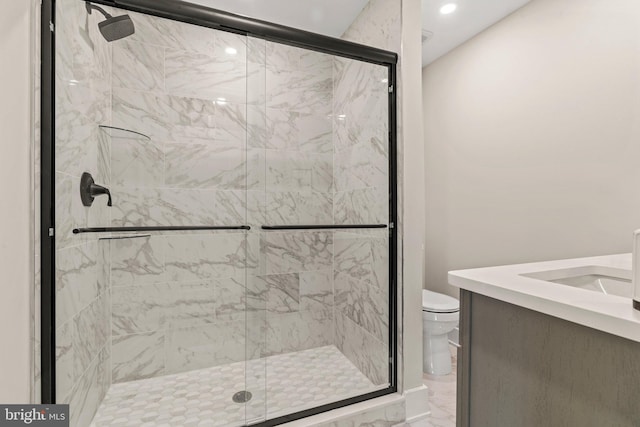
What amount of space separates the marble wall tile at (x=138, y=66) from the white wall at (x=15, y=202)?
0.98 meters

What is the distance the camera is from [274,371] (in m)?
1.91

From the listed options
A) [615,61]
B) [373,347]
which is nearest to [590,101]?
[615,61]

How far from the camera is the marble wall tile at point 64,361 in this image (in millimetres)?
1101

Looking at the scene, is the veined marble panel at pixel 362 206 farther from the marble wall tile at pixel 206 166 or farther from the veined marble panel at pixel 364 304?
the marble wall tile at pixel 206 166

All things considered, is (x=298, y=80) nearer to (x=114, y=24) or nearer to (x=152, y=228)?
(x=114, y=24)

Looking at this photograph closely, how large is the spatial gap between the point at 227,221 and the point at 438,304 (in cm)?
161

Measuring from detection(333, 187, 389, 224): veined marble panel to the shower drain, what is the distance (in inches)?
45.2

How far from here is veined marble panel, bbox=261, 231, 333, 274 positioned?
6.83 feet

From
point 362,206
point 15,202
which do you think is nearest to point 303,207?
point 362,206

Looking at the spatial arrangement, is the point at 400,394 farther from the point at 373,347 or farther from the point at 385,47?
the point at 385,47

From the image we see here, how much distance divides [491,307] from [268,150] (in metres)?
1.60

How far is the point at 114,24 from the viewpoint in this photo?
4.24 ft

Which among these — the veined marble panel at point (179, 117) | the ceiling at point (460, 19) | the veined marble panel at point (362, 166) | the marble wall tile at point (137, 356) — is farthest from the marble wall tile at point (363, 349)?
the ceiling at point (460, 19)

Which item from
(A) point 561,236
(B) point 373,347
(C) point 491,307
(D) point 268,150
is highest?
(D) point 268,150
